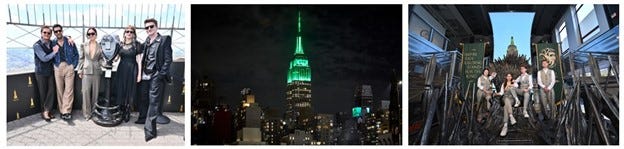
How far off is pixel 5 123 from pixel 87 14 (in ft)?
4.45

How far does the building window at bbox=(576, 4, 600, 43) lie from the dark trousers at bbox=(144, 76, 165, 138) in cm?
425

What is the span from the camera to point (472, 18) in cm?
834

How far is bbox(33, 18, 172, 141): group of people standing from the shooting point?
27.1 ft

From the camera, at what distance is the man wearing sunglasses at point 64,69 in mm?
8273

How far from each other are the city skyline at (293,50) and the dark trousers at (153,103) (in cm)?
49

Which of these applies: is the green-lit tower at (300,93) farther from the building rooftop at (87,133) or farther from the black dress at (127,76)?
the black dress at (127,76)

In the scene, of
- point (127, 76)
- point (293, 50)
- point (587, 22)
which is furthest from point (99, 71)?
point (587, 22)

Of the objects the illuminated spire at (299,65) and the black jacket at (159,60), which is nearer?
the black jacket at (159,60)

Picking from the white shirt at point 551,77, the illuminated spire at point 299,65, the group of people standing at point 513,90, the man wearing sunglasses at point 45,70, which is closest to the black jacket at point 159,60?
the man wearing sunglasses at point 45,70

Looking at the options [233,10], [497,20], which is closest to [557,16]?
[497,20]

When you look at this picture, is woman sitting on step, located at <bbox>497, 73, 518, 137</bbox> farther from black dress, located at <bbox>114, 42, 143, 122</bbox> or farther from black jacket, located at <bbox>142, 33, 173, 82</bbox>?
black dress, located at <bbox>114, 42, 143, 122</bbox>

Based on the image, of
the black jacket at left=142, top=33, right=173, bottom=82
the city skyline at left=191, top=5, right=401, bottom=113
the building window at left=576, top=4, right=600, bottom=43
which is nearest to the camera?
the building window at left=576, top=4, right=600, bottom=43

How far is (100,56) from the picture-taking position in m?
8.33

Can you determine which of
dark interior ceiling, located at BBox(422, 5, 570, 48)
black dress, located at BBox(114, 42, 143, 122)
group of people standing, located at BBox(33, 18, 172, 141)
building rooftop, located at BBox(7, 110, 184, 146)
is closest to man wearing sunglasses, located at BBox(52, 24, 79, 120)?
group of people standing, located at BBox(33, 18, 172, 141)
